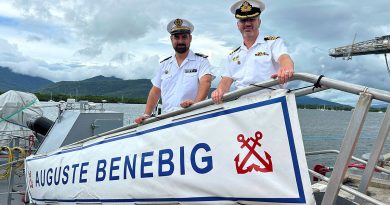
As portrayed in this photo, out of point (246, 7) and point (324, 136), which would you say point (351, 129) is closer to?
point (246, 7)

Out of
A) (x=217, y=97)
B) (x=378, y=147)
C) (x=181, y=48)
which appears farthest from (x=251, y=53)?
(x=378, y=147)

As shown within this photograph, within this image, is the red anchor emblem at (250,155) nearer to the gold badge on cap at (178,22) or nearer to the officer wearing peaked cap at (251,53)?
the officer wearing peaked cap at (251,53)

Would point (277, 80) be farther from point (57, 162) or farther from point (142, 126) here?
point (57, 162)

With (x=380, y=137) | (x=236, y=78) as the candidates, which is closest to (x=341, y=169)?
(x=380, y=137)

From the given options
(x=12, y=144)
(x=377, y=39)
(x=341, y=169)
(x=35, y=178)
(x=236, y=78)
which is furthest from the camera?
(x=377, y=39)

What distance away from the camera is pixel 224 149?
261 cm

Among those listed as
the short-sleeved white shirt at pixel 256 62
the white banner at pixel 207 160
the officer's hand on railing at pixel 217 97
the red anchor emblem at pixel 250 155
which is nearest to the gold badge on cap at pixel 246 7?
the short-sleeved white shirt at pixel 256 62

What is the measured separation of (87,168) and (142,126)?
2.35 ft

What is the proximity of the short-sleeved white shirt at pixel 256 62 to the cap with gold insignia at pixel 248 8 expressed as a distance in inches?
7.8

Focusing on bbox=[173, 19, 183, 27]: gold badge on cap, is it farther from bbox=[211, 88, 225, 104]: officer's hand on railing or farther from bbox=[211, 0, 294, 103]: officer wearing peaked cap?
bbox=[211, 88, 225, 104]: officer's hand on railing

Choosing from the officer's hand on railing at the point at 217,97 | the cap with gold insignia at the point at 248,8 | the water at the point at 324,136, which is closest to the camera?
the officer's hand on railing at the point at 217,97

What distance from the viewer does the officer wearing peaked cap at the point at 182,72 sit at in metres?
3.88

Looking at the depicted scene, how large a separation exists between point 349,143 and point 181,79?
209cm

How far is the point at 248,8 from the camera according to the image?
321cm
